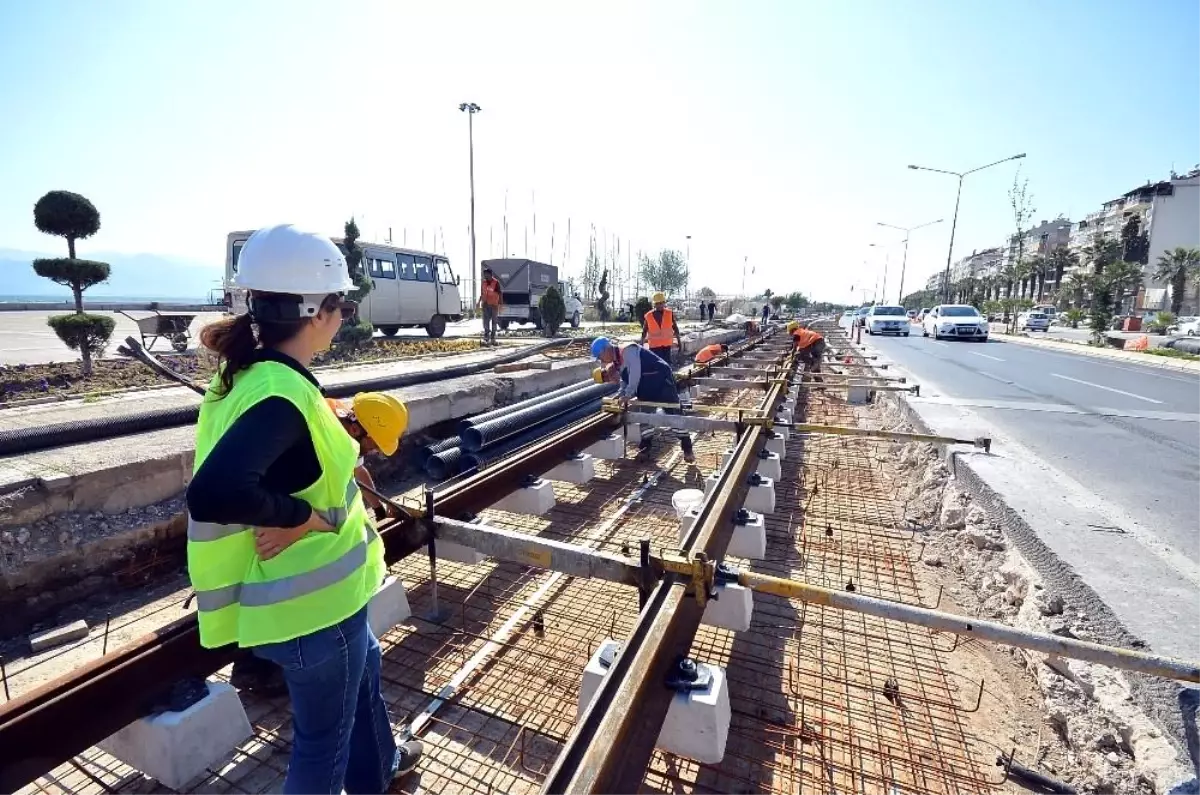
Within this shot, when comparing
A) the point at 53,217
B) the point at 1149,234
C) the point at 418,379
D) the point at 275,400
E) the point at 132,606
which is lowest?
the point at 132,606

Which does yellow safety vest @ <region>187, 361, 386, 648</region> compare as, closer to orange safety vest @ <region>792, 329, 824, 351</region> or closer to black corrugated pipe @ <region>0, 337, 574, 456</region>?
black corrugated pipe @ <region>0, 337, 574, 456</region>

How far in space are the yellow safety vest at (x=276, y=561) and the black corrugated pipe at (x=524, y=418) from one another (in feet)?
10.4

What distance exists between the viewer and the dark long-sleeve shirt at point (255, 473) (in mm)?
1245

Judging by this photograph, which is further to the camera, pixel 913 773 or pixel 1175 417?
pixel 1175 417

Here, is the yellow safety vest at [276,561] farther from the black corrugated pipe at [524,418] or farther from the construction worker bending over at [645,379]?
the construction worker bending over at [645,379]

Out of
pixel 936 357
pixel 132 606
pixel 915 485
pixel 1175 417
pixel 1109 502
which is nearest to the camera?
pixel 132 606

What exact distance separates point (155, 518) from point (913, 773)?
172 inches

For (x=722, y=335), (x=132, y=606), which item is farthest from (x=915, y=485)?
(x=722, y=335)

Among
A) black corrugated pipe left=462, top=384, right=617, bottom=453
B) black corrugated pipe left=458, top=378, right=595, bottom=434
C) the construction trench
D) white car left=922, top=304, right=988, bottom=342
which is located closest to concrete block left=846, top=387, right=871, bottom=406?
black corrugated pipe left=462, top=384, right=617, bottom=453

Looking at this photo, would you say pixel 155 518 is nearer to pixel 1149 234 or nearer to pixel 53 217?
pixel 53 217

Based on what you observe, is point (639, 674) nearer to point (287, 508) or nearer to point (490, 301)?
point (287, 508)

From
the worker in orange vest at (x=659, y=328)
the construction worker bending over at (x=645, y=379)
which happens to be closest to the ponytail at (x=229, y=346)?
the construction worker bending over at (x=645, y=379)

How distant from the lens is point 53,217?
783 cm

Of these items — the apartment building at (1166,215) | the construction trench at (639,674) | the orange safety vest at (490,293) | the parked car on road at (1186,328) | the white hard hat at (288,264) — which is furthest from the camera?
the apartment building at (1166,215)
